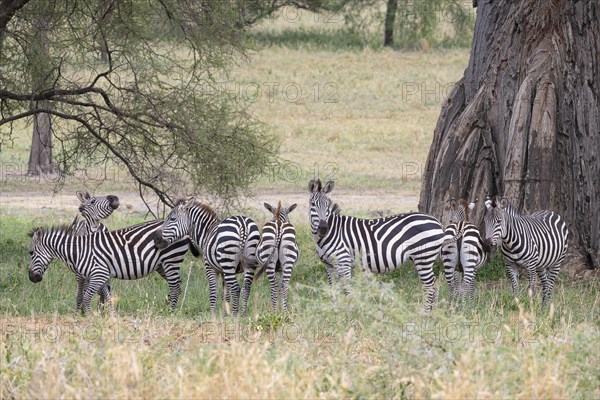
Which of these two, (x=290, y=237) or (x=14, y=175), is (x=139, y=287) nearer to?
(x=290, y=237)

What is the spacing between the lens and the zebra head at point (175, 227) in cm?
1245

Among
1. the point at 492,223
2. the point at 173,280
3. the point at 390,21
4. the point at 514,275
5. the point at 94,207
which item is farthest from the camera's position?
the point at 390,21

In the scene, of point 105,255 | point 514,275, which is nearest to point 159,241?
point 105,255

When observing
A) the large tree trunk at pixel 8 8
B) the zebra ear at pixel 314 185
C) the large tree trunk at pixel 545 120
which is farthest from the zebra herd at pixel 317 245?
the large tree trunk at pixel 8 8

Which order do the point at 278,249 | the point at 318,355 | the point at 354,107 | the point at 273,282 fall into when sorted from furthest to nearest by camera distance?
the point at 354,107
the point at 273,282
the point at 278,249
the point at 318,355

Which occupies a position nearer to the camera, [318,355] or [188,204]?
[318,355]

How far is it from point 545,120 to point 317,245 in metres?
4.15

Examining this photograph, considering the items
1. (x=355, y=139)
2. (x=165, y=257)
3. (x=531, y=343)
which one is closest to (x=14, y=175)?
(x=355, y=139)

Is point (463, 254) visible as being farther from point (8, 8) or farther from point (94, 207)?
point (8, 8)

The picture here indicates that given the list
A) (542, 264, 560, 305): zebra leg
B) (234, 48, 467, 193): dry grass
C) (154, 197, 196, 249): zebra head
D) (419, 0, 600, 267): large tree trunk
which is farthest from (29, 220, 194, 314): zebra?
(234, 48, 467, 193): dry grass

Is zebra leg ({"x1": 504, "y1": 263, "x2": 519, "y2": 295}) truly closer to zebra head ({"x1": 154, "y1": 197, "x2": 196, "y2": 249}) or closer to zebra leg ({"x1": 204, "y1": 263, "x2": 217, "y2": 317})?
zebra leg ({"x1": 204, "y1": 263, "x2": 217, "y2": 317})

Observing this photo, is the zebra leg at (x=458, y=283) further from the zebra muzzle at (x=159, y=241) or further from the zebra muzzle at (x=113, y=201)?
the zebra muzzle at (x=113, y=201)

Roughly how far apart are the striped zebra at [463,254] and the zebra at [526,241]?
229mm

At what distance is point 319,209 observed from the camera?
12.4 metres
